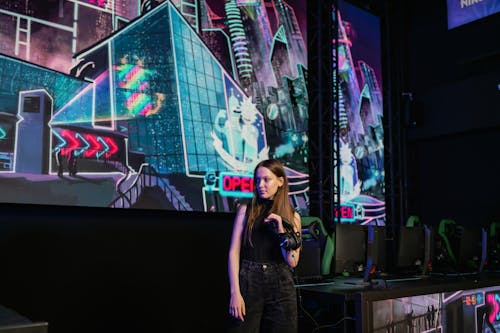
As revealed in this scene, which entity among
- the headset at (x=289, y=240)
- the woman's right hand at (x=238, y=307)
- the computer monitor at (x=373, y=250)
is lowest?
the woman's right hand at (x=238, y=307)

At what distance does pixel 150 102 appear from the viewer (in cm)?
438

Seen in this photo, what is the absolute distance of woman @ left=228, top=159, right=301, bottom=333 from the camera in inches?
88.4

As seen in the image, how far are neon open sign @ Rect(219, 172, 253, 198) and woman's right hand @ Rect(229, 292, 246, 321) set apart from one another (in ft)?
8.67

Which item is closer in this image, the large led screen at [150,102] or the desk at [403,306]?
the desk at [403,306]

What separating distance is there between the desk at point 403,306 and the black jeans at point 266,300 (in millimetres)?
666

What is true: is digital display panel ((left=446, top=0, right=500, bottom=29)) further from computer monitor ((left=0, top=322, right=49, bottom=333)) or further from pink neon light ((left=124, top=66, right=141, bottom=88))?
computer monitor ((left=0, top=322, right=49, bottom=333))

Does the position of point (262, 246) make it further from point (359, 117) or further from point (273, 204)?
point (359, 117)

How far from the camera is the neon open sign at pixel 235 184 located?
4.86 meters

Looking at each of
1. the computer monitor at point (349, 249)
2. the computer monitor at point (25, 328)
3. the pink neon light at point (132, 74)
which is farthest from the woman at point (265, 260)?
the pink neon light at point (132, 74)

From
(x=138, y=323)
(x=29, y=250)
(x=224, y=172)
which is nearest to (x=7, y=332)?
(x=29, y=250)

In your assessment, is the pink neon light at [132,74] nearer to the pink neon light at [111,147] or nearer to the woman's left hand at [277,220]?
the pink neon light at [111,147]

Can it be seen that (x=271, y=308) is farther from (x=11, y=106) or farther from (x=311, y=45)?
(x=311, y=45)

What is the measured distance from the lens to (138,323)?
4.17 m

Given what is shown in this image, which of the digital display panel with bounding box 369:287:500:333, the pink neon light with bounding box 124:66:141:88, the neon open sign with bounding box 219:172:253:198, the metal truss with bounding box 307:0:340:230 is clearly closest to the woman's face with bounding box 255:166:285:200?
the digital display panel with bounding box 369:287:500:333
